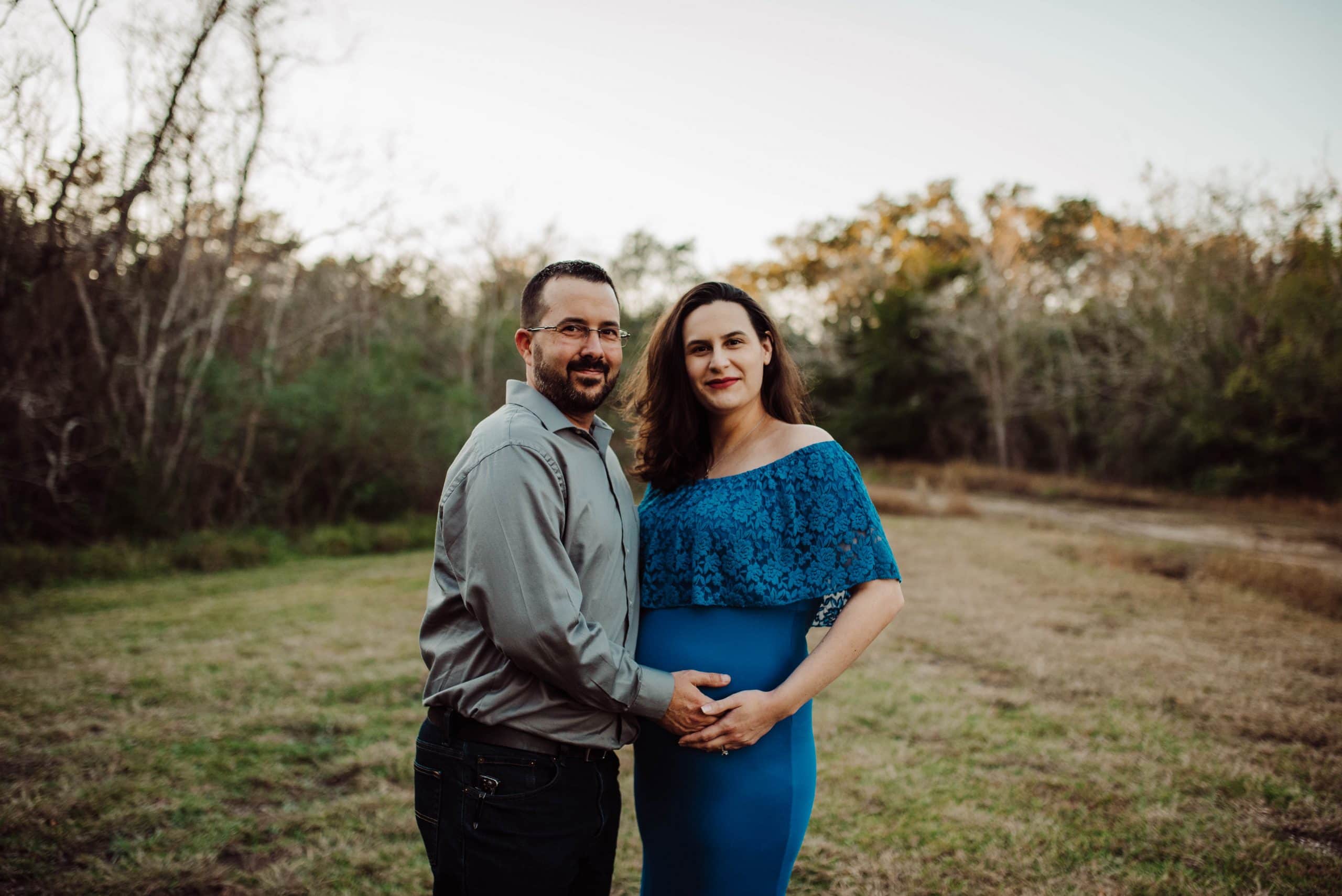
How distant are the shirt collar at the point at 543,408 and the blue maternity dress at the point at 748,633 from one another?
0.43 m

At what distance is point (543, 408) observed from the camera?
195 centimetres

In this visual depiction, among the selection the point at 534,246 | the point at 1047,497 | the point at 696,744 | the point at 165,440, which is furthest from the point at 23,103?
the point at 1047,497

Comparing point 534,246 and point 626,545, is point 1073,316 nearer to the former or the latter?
point 534,246

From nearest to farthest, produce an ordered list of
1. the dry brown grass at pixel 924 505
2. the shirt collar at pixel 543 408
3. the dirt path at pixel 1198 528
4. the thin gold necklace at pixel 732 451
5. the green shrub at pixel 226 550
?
the shirt collar at pixel 543 408, the thin gold necklace at pixel 732 451, the green shrub at pixel 226 550, the dirt path at pixel 1198 528, the dry brown grass at pixel 924 505

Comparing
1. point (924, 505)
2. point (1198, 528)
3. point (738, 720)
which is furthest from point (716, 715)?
point (1198, 528)

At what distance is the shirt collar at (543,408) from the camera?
6.30 ft

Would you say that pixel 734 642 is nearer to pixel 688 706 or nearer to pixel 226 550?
pixel 688 706

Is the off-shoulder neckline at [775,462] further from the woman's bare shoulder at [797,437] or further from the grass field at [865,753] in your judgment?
the grass field at [865,753]

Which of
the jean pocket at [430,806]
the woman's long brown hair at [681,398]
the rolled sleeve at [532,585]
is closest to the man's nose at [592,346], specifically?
the rolled sleeve at [532,585]

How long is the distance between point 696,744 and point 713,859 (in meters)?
0.36

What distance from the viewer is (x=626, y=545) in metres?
2.02

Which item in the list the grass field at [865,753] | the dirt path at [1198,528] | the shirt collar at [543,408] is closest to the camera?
the shirt collar at [543,408]

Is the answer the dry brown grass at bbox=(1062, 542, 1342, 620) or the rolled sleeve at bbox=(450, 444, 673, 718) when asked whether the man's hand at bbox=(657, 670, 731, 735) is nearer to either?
the rolled sleeve at bbox=(450, 444, 673, 718)

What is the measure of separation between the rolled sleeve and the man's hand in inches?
3.4
